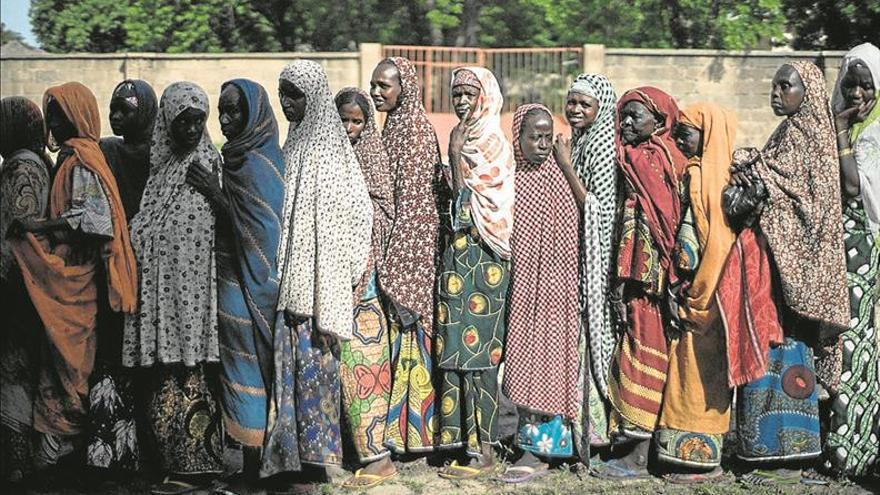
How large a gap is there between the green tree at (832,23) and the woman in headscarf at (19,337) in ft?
53.9

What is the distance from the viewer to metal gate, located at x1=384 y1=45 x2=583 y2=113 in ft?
63.4

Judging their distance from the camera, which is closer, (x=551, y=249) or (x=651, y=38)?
(x=551, y=249)

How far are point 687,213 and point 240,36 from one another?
60.4 ft

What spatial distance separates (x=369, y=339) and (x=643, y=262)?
1.44m

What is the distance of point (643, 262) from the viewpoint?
5.45 m

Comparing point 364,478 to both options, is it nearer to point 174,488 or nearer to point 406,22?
point 174,488

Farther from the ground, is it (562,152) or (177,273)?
(562,152)

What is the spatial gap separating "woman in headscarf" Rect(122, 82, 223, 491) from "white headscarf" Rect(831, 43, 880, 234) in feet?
10.6

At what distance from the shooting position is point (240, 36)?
2259 centimetres

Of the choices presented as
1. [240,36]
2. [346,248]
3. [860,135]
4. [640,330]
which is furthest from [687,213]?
[240,36]

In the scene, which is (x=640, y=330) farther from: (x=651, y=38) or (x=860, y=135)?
(x=651, y=38)

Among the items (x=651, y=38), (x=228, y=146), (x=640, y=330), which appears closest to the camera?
(x=228, y=146)

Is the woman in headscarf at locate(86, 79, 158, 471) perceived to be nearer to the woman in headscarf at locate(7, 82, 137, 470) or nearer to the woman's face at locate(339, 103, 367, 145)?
the woman in headscarf at locate(7, 82, 137, 470)

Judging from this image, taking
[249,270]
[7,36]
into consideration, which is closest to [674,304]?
[249,270]
